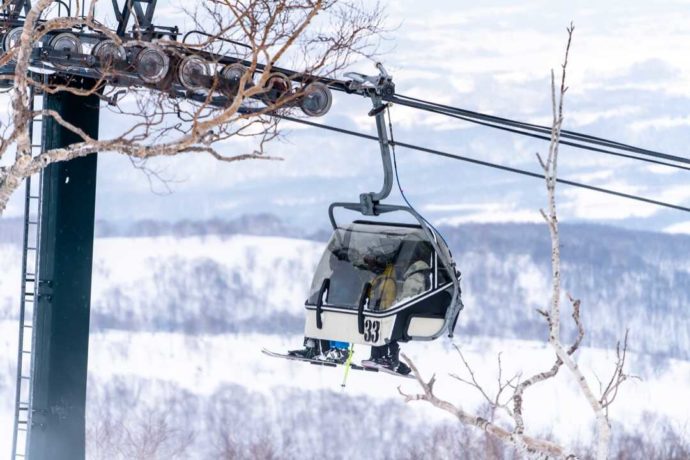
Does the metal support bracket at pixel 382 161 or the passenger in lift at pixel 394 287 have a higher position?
the metal support bracket at pixel 382 161

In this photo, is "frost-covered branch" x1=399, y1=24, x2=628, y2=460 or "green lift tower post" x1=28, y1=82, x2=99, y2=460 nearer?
"frost-covered branch" x1=399, y1=24, x2=628, y2=460

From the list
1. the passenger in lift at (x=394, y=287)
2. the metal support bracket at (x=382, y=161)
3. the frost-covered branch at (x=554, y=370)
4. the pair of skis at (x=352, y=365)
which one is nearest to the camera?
the frost-covered branch at (x=554, y=370)

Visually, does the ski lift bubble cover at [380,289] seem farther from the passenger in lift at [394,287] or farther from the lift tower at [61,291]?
the lift tower at [61,291]

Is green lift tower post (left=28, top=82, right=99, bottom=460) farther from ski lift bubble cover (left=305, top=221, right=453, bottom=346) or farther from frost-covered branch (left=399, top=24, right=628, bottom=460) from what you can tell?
frost-covered branch (left=399, top=24, right=628, bottom=460)

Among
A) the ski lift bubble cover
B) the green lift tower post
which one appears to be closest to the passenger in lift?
the ski lift bubble cover

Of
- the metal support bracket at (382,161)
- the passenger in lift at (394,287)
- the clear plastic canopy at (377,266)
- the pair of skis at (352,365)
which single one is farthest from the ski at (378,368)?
the metal support bracket at (382,161)

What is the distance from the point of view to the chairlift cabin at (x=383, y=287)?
11281 millimetres

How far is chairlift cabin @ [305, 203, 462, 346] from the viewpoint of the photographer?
11.3 meters

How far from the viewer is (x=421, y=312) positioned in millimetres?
11438

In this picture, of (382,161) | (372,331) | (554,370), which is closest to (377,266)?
(372,331)

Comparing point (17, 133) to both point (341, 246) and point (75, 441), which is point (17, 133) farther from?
point (75, 441)

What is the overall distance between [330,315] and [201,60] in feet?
9.04

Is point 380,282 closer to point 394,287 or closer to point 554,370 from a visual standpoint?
point 394,287

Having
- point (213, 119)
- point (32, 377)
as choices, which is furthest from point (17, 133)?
point (32, 377)
